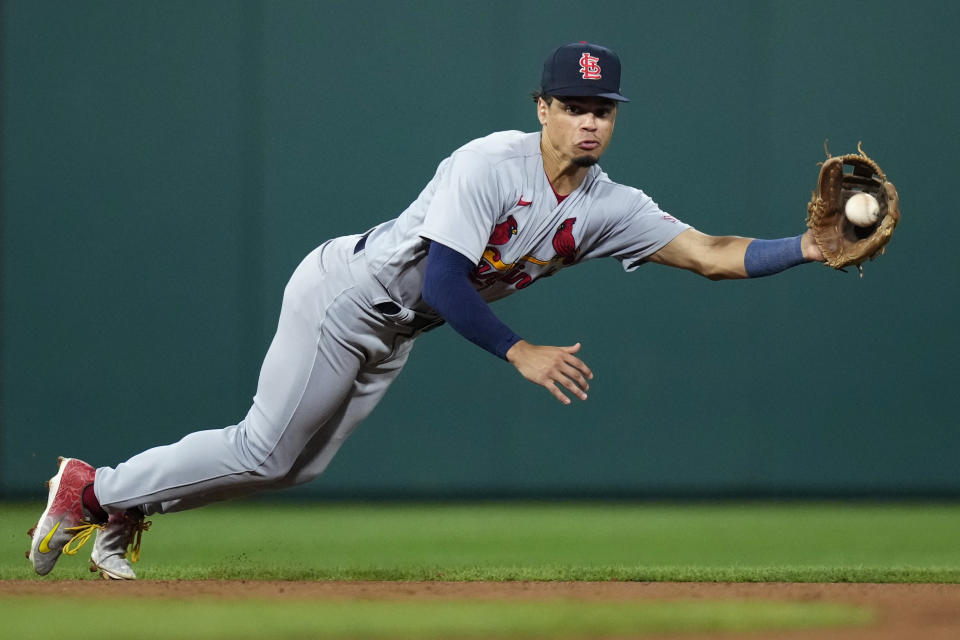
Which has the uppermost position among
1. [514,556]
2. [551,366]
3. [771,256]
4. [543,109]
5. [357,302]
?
[543,109]

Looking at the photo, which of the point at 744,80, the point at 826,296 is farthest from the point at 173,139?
the point at 826,296

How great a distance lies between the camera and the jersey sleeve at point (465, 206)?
2838 millimetres

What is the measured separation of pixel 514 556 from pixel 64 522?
1.53m

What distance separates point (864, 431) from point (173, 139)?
137 inches

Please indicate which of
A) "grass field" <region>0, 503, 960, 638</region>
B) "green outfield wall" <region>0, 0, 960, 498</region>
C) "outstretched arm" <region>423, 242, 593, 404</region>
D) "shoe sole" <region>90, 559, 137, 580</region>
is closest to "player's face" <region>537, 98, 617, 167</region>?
"outstretched arm" <region>423, 242, 593, 404</region>

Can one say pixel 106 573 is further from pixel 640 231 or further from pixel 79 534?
pixel 640 231

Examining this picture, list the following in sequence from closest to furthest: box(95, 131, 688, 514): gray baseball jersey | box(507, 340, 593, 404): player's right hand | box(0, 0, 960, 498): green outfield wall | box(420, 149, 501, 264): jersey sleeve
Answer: box(507, 340, 593, 404): player's right hand, box(420, 149, 501, 264): jersey sleeve, box(95, 131, 688, 514): gray baseball jersey, box(0, 0, 960, 498): green outfield wall

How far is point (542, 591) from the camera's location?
3.39 metres

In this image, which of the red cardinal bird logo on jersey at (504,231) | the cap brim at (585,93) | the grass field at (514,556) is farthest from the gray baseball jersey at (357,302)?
the grass field at (514,556)

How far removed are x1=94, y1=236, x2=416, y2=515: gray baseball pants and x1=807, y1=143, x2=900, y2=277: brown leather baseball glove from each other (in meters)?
1.09

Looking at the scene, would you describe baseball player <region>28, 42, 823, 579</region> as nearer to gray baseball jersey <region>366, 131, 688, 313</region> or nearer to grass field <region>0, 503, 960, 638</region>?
gray baseball jersey <region>366, 131, 688, 313</region>

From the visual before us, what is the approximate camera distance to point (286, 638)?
274 cm

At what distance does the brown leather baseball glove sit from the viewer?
3.01 m

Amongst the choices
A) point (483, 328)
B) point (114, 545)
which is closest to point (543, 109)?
point (483, 328)
